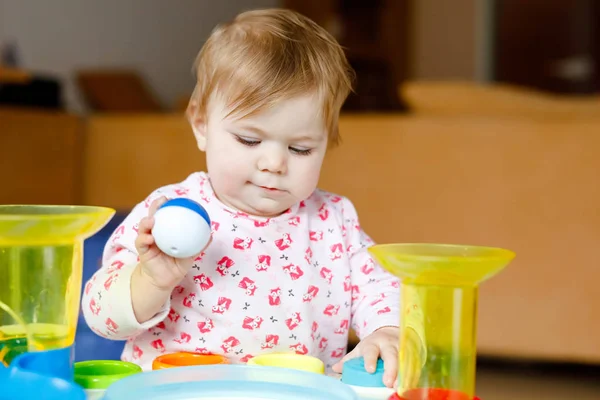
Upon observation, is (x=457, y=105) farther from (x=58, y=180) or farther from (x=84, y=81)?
(x=84, y=81)

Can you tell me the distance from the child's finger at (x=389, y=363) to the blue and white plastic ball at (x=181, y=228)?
180mm

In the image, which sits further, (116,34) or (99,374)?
(116,34)

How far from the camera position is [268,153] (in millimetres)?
732

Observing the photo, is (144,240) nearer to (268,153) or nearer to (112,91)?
(268,153)

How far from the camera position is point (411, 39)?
5.38m

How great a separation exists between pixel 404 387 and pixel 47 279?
0.84 feet

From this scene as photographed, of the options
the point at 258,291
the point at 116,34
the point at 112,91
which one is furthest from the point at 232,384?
the point at 116,34

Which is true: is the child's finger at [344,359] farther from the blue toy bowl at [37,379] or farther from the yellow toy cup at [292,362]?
the blue toy bowl at [37,379]

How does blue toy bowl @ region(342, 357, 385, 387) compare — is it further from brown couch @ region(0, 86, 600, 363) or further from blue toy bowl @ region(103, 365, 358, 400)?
brown couch @ region(0, 86, 600, 363)

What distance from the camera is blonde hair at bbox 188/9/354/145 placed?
0.73 m

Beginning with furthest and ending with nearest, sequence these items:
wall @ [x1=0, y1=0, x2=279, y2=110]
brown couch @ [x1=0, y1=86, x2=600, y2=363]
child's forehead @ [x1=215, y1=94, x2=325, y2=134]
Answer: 1. wall @ [x1=0, y1=0, x2=279, y2=110]
2. brown couch @ [x1=0, y1=86, x2=600, y2=363]
3. child's forehead @ [x1=215, y1=94, x2=325, y2=134]

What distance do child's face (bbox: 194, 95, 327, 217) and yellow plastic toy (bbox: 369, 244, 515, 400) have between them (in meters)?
0.23

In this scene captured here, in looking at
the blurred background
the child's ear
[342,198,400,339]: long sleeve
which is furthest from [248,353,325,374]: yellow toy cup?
the blurred background

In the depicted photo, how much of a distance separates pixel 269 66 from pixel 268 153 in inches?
3.2
